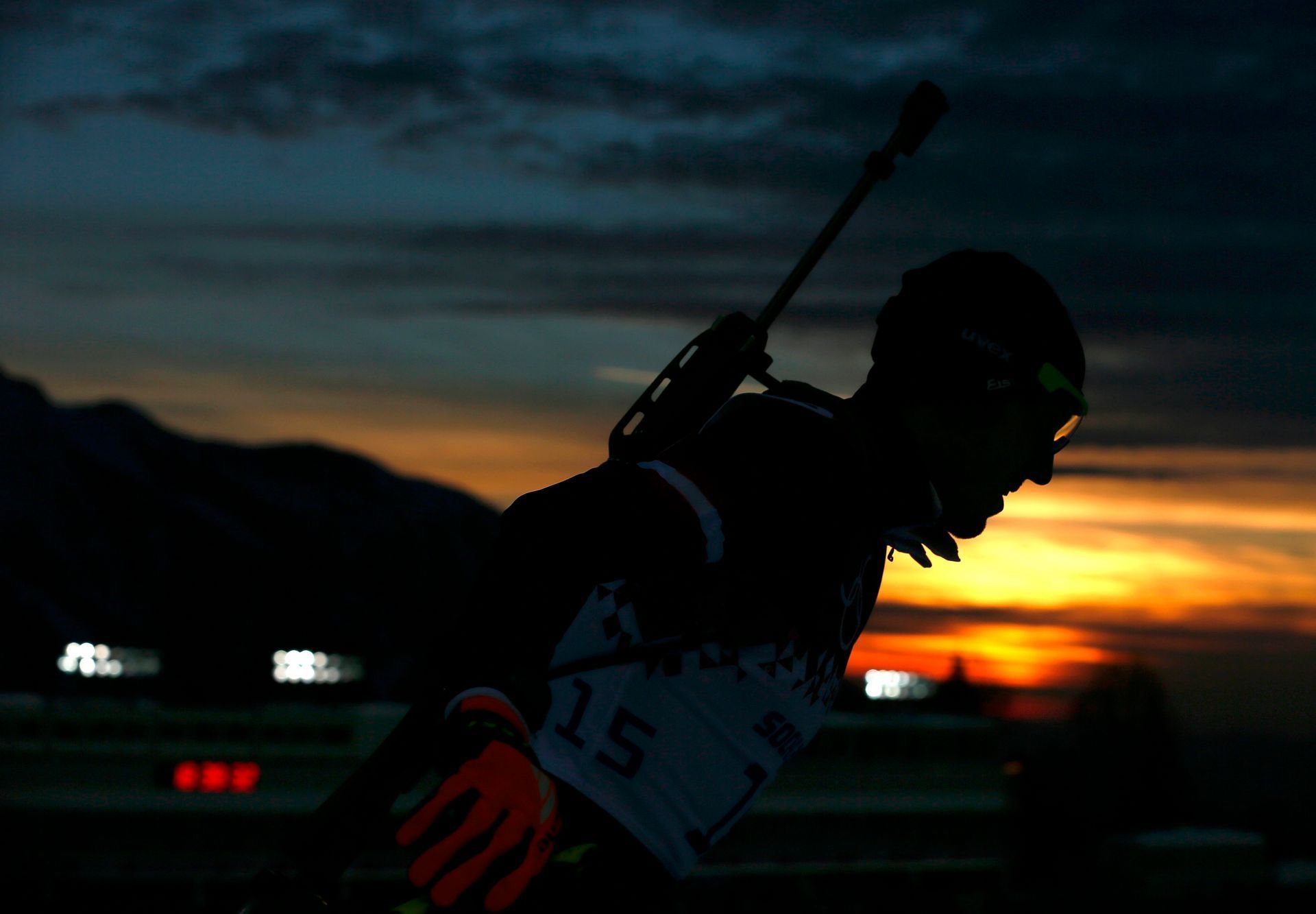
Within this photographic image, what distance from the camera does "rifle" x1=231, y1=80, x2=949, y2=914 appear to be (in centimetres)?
276

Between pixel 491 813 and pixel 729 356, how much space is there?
→ 1.43 metres

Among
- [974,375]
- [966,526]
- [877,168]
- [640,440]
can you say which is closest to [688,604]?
[640,440]

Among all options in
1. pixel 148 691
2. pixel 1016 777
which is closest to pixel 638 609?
pixel 148 691

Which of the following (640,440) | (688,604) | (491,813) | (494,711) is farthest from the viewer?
(640,440)

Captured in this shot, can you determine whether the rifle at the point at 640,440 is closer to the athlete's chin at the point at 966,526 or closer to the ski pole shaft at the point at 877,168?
the ski pole shaft at the point at 877,168

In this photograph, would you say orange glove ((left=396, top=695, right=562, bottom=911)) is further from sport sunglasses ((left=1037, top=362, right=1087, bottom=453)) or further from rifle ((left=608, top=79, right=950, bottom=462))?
sport sunglasses ((left=1037, top=362, right=1087, bottom=453))

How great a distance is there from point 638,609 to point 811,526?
1.36ft

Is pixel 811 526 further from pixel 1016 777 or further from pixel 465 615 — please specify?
pixel 1016 777

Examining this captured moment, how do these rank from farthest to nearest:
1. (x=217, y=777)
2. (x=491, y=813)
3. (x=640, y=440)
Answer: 1. (x=217, y=777)
2. (x=640, y=440)
3. (x=491, y=813)

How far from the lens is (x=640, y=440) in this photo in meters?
3.36

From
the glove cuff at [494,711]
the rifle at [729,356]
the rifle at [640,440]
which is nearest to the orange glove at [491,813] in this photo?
the glove cuff at [494,711]

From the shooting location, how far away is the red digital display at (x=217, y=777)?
83125mm

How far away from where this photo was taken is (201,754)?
86.1 m

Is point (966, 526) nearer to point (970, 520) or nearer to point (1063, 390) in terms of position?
point (970, 520)
